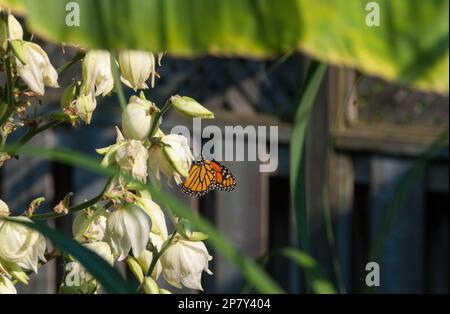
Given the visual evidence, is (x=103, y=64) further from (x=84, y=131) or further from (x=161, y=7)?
(x=84, y=131)

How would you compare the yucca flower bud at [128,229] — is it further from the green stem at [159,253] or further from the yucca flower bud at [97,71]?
the yucca flower bud at [97,71]

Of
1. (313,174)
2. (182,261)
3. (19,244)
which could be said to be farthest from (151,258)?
(313,174)

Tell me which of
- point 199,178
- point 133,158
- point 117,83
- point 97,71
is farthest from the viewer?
point 199,178

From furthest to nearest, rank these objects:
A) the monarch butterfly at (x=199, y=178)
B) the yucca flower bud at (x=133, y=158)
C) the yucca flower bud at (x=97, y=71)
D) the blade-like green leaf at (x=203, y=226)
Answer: the monarch butterfly at (x=199, y=178)
the yucca flower bud at (x=97, y=71)
the yucca flower bud at (x=133, y=158)
the blade-like green leaf at (x=203, y=226)

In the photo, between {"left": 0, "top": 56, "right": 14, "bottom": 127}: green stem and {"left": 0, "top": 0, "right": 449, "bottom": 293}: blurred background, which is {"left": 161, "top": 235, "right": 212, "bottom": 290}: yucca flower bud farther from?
{"left": 0, "top": 0, "right": 449, "bottom": 293}: blurred background

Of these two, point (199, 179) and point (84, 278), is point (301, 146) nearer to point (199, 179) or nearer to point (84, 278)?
point (84, 278)

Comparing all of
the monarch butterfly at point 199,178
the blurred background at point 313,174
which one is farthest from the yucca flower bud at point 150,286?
the blurred background at point 313,174
